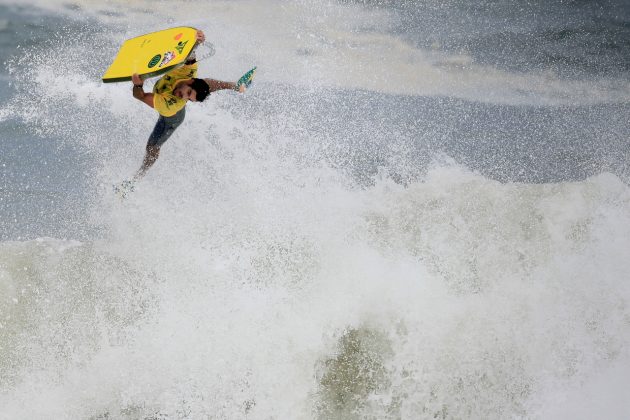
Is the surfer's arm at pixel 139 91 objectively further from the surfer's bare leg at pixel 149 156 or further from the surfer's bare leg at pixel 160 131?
the surfer's bare leg at pixel 149 156

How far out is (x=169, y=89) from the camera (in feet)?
22.4

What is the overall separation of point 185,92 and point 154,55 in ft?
1.70

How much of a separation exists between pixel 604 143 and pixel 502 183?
147 inches

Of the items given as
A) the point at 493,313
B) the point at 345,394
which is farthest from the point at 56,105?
the point at 493,313

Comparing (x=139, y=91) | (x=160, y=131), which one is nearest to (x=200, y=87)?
(x=139, y=91)

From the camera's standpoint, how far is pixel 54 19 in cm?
1450

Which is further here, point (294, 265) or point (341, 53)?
point (341, 53)

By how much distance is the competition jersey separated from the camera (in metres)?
6.81

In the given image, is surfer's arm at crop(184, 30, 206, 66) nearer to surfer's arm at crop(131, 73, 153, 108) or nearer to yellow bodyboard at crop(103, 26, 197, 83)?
yellow bodyboard at crop(103, 26, 197, 83)

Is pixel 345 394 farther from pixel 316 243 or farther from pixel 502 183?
pixel 502 183

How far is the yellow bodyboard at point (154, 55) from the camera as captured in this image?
638cm

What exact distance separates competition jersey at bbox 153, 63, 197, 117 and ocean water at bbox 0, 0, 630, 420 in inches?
96.2

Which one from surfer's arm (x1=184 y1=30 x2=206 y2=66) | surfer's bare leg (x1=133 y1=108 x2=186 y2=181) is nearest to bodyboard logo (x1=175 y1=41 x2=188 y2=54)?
surfer's arm (x1=184 y1=30 x2=206 y2=66)

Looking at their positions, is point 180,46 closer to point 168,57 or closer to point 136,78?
point 168,57
